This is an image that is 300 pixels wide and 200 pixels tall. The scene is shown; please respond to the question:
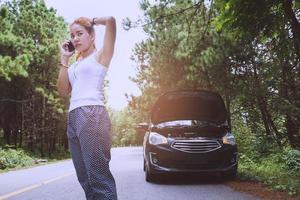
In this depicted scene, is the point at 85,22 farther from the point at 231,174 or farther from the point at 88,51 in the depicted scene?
the point at 231,174

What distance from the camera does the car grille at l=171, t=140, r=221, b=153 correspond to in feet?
29.0

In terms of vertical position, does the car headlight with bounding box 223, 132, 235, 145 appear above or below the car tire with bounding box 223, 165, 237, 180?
above

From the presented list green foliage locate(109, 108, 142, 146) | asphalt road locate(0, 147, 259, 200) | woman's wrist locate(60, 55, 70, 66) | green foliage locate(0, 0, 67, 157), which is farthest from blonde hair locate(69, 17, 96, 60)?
green foliage locate(109, 108, 142, 146)

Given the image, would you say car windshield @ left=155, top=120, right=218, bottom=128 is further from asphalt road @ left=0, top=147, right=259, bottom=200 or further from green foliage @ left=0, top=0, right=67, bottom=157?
green foliage @ left=0, top=0, right=67, bottom=157

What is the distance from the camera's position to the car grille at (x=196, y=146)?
8836 millimetres

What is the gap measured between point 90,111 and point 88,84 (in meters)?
0.21

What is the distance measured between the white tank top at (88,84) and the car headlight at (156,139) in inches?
218

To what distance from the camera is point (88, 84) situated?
3.50 metres

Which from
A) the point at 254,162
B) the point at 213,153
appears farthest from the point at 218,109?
the point at 254,162

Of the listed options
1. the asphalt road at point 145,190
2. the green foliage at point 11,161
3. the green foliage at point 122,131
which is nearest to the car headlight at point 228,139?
the asphalt road at point 145,190

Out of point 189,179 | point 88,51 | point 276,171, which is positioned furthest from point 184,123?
point 88,51

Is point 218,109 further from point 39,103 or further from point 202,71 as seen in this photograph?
point 39,103

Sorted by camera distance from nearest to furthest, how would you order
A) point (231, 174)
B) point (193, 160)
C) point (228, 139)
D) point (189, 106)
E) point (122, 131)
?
point (193, 160), point (228, 139), point (231, 174), point (189, 106), point (122, 131)

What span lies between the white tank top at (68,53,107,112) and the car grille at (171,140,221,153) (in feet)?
17.9
